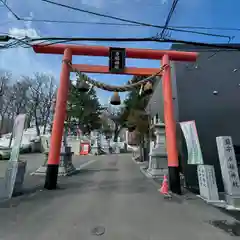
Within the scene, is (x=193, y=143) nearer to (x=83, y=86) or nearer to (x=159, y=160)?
(x=159, y=160)

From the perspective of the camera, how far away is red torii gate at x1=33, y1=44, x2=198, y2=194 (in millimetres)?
8088

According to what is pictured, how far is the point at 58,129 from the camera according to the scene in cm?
828

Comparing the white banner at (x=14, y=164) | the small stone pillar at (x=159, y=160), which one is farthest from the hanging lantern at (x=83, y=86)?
the small stone pillar at (x=159, y=160)

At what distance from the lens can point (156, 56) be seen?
9.14 metres

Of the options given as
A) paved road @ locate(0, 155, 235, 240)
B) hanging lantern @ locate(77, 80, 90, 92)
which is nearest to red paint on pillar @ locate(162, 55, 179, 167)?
paved road @ locate(0, 155, 235, 240)

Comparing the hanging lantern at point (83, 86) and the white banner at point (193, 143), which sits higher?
the hanging lantern at point (83, 86)

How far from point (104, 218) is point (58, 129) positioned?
4.19 meters

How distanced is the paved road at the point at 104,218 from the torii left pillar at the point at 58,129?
2.45ft

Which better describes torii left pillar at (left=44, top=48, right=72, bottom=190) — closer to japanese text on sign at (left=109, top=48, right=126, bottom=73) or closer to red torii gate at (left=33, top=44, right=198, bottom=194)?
red torii gate at (left=33, top=44, right=198, bottom=194)

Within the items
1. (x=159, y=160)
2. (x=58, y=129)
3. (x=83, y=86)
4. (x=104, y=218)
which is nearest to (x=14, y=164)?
(x=58, y=129)

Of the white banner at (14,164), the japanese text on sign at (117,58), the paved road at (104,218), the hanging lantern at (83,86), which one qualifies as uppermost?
the japanese text on sign at (117,58)

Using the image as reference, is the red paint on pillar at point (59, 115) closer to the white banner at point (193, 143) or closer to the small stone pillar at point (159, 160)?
the white banner at point (193, 143)

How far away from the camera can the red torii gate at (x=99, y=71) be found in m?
8.09

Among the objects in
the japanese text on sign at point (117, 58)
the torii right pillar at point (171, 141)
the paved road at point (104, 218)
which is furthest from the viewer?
the japanese text on sign at point (117, 58)
